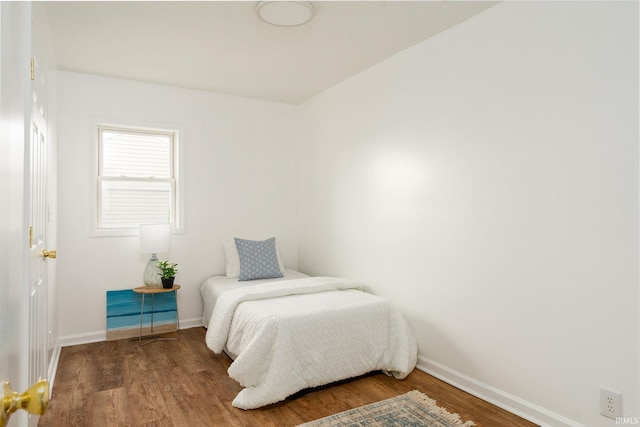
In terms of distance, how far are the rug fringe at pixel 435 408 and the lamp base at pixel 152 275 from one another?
256cm

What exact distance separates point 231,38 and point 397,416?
2875 mm

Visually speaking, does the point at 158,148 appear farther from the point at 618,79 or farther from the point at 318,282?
the point at 618,79

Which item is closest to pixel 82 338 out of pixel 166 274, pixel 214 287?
pixel 166 274

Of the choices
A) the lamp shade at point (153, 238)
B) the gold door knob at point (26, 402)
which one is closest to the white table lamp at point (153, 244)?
the lamp shade at point (153, 238)

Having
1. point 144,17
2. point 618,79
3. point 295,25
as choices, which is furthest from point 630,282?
point 144,17

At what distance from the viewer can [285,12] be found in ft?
8.89

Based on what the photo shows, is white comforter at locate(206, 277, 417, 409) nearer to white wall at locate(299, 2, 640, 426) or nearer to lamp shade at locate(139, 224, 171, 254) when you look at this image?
white wall at locate(299, 2, 640, 426)

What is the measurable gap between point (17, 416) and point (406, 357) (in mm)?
2569

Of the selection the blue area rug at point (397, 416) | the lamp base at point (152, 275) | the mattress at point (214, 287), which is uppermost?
the lamp base at point (152, 275)

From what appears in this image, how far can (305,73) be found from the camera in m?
3.94

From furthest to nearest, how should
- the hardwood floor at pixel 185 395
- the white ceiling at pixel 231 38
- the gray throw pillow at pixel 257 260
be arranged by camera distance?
the gray throw pillow at pixel 257 260 → the white ceiling at pixel 231 38 → the hardwood floor at pixel 185 395

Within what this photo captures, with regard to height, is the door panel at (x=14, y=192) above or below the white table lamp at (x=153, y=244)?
above

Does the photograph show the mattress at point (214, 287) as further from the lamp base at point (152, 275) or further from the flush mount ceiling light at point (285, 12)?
the flush mount ceiling light at point (285, 12)

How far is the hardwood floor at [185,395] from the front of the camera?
2.49 meters
